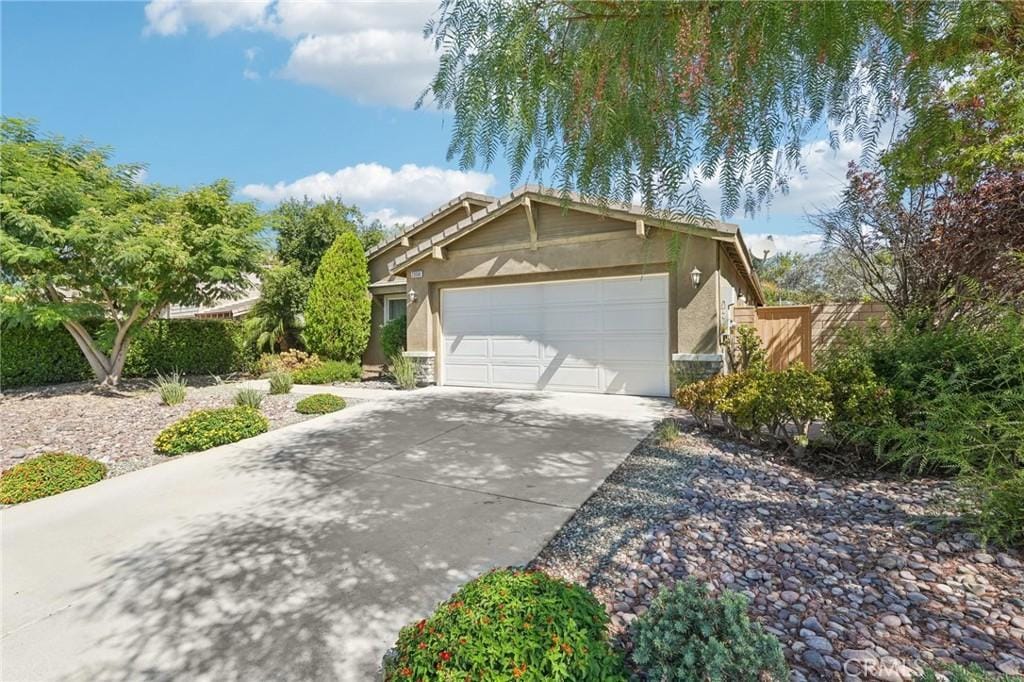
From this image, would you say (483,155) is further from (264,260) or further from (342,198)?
(342,198)

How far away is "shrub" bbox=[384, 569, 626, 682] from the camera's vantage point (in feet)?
5.53

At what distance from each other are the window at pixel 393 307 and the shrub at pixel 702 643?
45.7 ft

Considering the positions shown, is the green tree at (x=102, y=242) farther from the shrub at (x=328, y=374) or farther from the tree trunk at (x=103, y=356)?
the shrub at (x=328, y=374)

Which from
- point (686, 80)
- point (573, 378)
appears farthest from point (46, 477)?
point (573, 378)

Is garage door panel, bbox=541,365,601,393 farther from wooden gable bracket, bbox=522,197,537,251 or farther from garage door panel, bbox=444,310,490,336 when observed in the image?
wooden gable bracket, bbox=522,197,537,251

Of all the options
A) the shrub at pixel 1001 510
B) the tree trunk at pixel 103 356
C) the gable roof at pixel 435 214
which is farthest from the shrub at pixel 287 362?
the shrub at pixel 1001 510

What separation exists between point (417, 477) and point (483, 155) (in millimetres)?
3337

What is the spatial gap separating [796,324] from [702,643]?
379 inches

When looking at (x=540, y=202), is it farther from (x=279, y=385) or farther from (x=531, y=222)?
(x=279, y=385)

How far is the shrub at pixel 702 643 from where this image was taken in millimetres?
1705

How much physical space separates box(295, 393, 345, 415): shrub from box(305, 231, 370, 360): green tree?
5.13 m

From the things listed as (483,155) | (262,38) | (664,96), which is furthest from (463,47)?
(262,38)

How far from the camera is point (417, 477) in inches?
188

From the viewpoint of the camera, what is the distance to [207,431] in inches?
247
